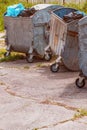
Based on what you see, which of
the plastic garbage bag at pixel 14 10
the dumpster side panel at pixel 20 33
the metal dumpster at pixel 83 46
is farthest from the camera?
the plastic garbage bag at pixel 14 10

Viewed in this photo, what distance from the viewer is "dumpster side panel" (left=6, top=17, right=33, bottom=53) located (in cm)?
904

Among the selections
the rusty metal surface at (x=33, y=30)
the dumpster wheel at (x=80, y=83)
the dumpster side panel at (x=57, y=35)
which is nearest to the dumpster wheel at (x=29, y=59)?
the rusty metal surface at (x=33, y=30)

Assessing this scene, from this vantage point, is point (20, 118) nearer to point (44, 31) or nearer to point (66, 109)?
point (66, 109)

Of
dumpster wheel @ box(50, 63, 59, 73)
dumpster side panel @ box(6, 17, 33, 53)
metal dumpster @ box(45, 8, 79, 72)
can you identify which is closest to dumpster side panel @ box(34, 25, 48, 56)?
dumpster side panel @ box(6, 17, 33, 53)

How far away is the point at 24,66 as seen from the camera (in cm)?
877

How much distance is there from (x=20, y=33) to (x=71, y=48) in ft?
5.92

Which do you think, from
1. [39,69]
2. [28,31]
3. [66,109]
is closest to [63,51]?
[39,69]

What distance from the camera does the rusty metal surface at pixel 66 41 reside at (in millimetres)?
7610

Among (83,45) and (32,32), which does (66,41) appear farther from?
(32,32)

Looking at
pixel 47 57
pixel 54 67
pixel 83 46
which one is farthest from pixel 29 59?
pixel 83 46

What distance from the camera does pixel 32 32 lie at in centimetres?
899

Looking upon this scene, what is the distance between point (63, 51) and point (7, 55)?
229 cm

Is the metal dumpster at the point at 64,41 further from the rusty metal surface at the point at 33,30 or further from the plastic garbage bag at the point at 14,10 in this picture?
the plastic garbage bag at the point at 14,10

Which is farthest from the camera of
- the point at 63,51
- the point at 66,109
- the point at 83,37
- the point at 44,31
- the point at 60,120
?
the point at 44,31
